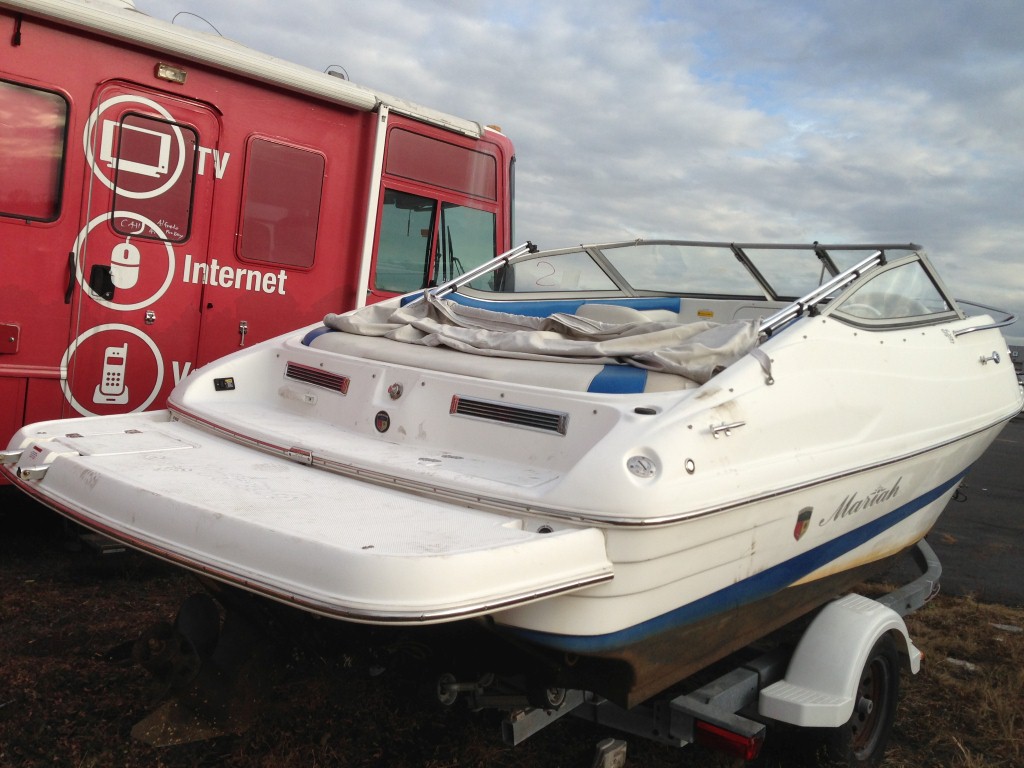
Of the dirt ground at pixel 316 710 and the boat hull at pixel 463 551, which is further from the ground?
the boat hull at pixel 463 551

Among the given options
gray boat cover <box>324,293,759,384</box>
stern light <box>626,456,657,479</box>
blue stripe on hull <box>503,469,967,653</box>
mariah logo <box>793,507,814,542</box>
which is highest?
gray boat cover <box>324,293,759,384</box>

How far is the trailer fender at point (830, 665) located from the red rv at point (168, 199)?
362 cm

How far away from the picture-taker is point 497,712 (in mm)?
3348

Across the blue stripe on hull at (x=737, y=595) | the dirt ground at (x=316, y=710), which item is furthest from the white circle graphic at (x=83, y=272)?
the blue stripe on hull at (x=737, y=595)

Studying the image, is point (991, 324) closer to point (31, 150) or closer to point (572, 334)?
point (572, 334)

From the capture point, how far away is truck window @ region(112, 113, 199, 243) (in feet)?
15.3

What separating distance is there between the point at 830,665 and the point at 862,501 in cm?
62

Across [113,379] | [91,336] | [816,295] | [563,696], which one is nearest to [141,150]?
[91,336]

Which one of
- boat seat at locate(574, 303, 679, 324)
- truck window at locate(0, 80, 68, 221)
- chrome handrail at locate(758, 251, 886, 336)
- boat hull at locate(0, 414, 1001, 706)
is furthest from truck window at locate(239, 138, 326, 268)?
chrome handrail at locate(758, 251, 886, 336)

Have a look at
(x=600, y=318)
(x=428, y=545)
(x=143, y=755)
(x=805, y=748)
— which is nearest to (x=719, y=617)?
(x=805, y=748)

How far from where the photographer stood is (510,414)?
283 centimetres

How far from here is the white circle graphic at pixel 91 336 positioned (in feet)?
15.1

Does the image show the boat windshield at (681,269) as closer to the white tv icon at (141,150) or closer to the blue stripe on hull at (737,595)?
the blue stripe on hull at (737,595)

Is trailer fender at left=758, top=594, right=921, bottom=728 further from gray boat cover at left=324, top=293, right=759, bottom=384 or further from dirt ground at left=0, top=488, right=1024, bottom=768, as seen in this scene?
gray boat cover at left=324, top=293, right=759, bottom=384
